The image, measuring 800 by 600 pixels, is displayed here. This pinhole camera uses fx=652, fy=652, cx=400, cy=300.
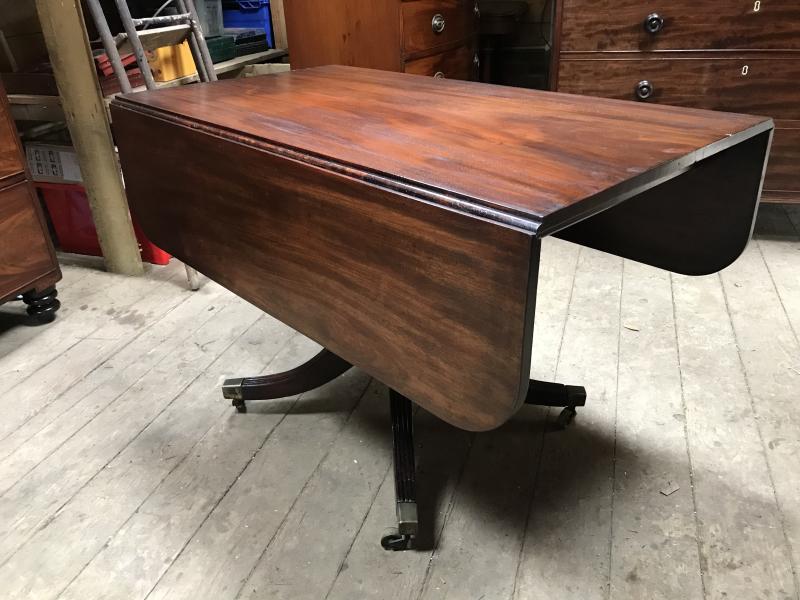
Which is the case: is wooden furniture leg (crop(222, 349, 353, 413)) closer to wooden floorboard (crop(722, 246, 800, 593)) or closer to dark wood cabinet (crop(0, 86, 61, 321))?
dark wood cabinet (crop(0, 86, 61, 321))

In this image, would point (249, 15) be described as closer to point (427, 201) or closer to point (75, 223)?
point (75, 223)

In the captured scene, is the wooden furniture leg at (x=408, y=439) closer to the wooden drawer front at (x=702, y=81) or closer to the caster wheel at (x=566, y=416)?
the caster wheel at (x=566, y=416)

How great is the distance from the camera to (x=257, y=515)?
1.23 m

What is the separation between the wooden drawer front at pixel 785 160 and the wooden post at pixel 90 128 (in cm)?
212

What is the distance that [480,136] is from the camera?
969 millimetres

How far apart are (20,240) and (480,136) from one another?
145 centimetres

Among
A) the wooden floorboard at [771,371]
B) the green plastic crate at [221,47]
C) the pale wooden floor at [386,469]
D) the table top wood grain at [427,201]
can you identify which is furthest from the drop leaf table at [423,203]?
the green plastic crate at [221,47]

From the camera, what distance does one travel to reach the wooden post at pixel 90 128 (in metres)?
1.89

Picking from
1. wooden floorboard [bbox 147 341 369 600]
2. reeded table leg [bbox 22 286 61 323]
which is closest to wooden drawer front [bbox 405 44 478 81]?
wooden floorboard [bbox 147 341 369 600]

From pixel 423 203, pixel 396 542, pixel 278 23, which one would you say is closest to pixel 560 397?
pixel 396 542

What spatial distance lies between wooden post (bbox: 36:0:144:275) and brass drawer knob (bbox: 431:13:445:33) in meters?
1.06

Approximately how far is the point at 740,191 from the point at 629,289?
3.26 ft

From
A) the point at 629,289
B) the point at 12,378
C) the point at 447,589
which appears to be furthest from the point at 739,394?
the point at 12,378

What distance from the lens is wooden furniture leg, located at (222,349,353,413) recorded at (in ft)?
4.81
